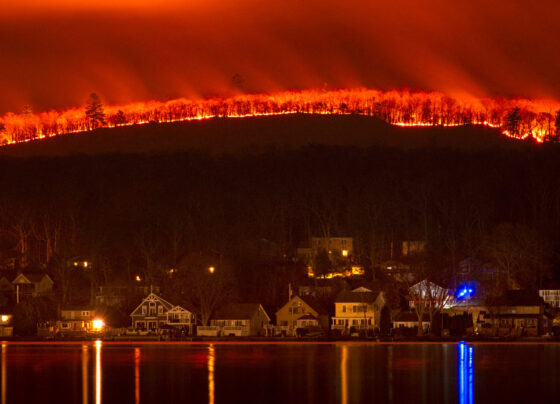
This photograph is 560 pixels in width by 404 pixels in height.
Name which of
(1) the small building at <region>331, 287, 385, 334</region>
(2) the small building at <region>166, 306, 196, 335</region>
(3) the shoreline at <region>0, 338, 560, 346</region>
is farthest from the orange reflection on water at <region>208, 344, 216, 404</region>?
(1) the small building at <region>331, 287, 385, 334</region>

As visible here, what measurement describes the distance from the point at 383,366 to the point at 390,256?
4834 cm

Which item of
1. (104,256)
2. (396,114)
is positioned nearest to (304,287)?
(104,256)

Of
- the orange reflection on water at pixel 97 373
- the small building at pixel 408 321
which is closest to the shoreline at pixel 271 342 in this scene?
the orange reflection on water at pixel 97 373

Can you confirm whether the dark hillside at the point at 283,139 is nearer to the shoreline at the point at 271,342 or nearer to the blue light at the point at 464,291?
the blue light at the point at 464,291

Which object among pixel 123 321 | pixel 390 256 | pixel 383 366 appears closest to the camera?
pixel 383 366

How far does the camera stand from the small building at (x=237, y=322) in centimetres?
9319

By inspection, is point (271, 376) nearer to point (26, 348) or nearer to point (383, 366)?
point (383, 366)

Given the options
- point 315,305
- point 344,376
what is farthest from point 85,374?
point 315,305

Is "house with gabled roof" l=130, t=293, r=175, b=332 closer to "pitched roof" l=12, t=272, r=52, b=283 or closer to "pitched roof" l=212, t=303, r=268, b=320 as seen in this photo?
"pitched roof" l=212, t=303, r=268, b=320

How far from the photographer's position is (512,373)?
62.6 metres

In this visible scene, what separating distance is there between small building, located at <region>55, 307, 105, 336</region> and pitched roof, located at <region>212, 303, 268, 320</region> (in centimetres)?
1133

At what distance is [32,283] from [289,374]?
2073 inches

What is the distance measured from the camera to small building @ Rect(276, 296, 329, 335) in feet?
309

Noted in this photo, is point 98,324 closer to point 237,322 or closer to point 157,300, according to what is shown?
point 157,300
